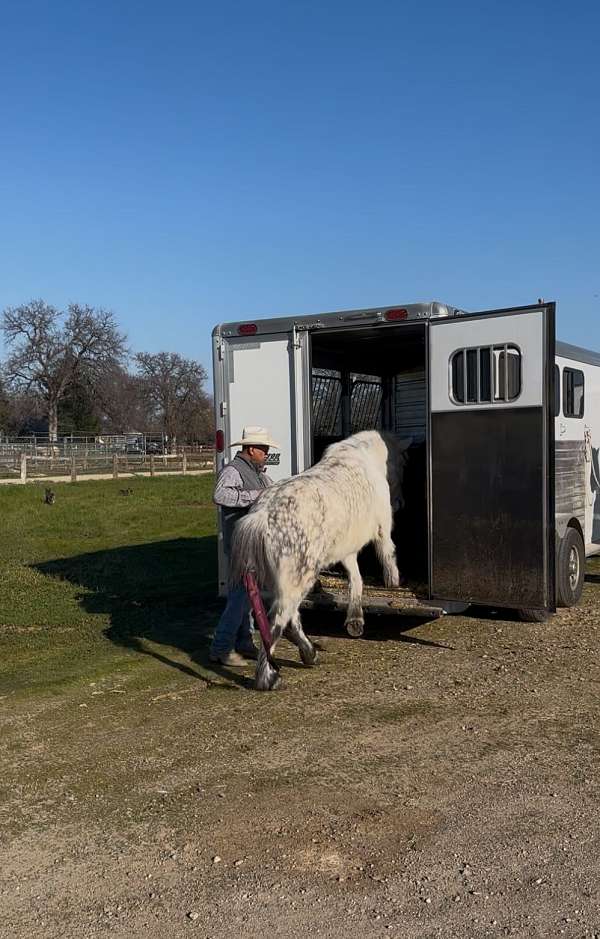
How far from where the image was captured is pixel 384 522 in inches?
280

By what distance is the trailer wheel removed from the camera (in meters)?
8.14

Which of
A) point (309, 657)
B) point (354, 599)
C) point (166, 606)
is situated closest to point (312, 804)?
point (309, 657)

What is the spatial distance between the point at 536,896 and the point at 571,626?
4916mm

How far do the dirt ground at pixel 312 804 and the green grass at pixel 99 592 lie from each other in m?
0.76

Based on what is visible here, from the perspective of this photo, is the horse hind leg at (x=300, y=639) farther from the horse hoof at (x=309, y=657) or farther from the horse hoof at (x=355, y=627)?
the horse hoof at (x=355, y=627)

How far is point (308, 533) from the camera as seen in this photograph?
20.0ft

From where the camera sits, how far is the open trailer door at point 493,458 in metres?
6.51

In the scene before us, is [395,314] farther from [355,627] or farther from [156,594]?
[156,594]

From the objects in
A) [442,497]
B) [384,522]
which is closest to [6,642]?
[384,522]

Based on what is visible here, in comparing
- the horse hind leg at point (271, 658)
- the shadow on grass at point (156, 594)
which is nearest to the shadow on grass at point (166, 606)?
the shadow on grass at point (156, 594)

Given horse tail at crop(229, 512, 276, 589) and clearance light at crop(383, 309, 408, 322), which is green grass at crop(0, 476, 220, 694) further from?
clearance light at crop(383, 309, 408, 322)

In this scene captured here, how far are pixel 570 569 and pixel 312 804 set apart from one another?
5.07 meters

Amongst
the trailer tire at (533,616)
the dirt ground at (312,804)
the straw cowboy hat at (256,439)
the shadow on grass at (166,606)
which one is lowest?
the dirt ground at (312,804)

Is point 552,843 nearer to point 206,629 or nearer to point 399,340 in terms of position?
point 206,629
